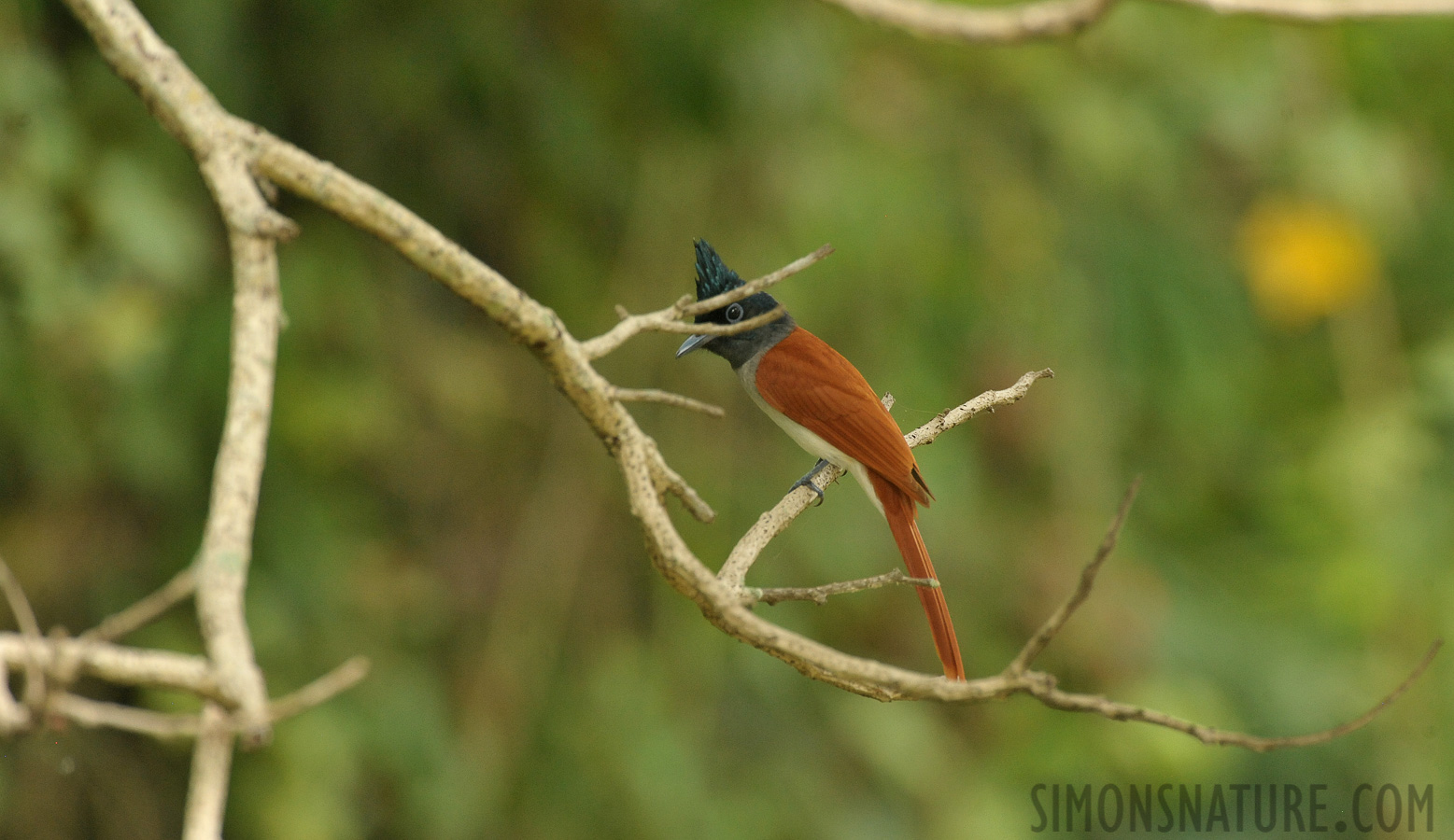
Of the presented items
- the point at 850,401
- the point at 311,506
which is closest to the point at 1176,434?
the point at 311,506

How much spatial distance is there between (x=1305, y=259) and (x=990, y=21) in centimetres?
331

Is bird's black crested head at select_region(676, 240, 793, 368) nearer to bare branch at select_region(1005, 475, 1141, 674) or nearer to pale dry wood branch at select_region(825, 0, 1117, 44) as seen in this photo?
bare branch at select_region(1005, 475, 1141, 674)

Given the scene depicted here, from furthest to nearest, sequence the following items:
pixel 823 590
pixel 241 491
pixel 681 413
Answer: pixel 681 413
pixel 823 590
pixel 241 491

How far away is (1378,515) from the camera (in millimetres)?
4672

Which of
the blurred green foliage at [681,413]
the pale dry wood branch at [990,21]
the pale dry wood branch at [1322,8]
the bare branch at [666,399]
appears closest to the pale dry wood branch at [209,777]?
the bare branch at [666,399]

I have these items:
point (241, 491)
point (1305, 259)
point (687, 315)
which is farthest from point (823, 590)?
point (1305, 259)

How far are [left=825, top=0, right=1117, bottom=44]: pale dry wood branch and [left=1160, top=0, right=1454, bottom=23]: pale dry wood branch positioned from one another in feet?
0.71

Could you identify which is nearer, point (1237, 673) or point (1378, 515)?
point (1378, 515)

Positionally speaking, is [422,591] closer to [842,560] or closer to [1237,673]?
[842,560]

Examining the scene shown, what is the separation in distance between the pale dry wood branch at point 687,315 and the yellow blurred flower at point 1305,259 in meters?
4.36

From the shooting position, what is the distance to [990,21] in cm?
254

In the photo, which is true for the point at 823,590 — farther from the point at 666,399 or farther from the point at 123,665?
the point at 123,665

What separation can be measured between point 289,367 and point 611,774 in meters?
1.83

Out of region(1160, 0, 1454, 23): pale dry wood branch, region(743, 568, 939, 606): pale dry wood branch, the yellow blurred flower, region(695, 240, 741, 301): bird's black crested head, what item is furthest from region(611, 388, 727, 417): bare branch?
the yellow blurred flower
